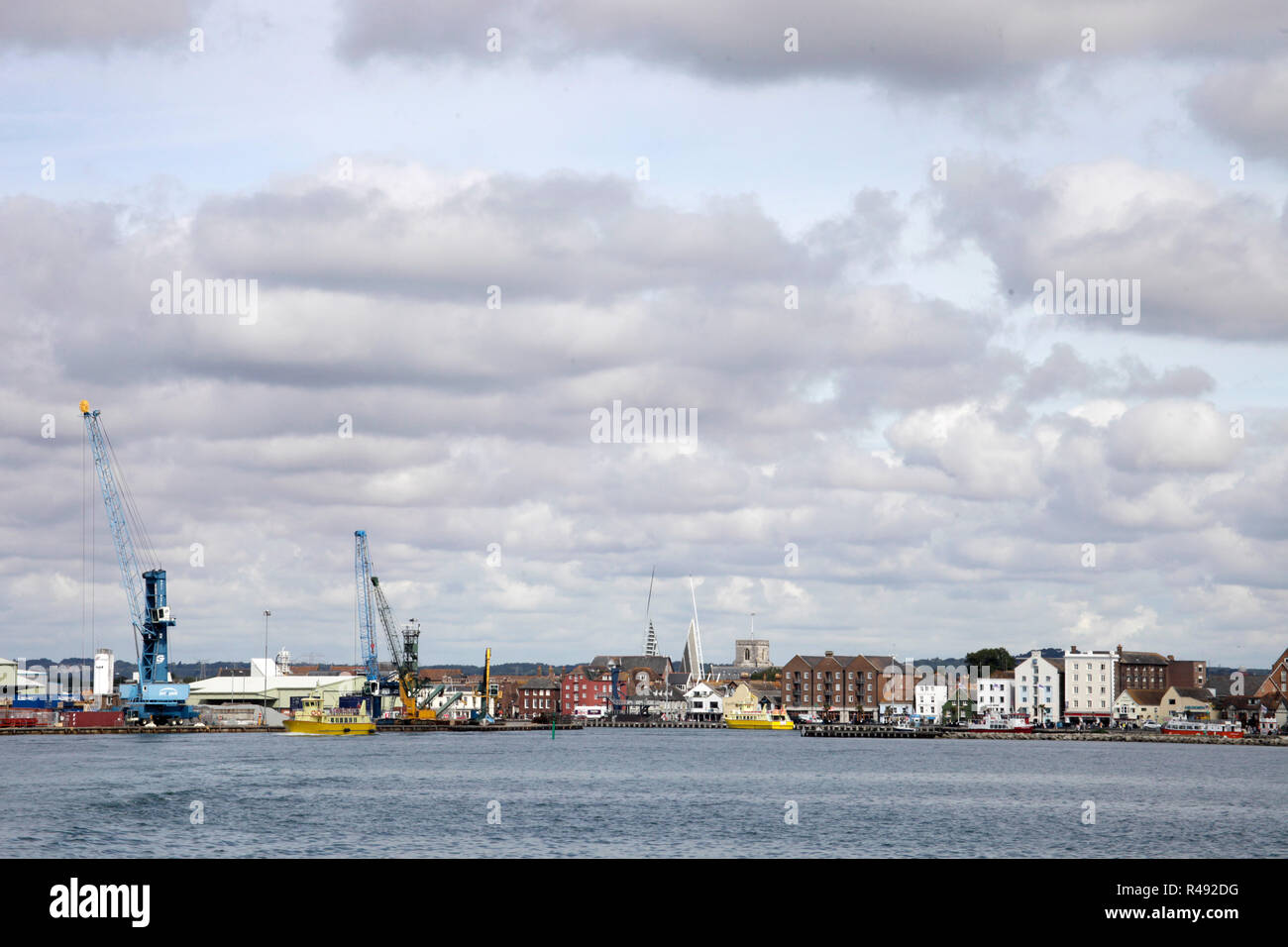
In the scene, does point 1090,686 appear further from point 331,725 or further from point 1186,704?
point 331,725

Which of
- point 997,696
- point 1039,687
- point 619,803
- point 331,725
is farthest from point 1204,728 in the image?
point 619,803

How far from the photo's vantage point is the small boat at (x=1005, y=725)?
174250mm

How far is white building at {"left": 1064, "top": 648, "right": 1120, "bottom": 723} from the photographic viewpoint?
187 m

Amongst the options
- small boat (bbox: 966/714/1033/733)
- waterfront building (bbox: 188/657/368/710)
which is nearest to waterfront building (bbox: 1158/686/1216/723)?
small boat (bbox: 966/714/1033/733)

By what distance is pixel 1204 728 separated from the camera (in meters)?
166

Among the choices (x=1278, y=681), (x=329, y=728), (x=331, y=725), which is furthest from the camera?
(x=1278, y=681)

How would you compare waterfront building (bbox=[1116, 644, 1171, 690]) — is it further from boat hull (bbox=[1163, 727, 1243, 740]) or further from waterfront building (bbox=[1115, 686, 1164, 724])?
boat hull (bbox=[1163, 727, 1243, 740])

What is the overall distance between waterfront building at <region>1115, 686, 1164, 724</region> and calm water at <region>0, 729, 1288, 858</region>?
7085 cm

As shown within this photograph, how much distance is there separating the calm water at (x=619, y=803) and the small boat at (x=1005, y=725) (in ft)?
202

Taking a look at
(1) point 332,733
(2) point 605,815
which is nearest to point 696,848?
(2) point 605,815

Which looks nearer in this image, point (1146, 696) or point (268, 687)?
point (1146, 696)

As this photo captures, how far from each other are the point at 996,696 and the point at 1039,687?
7899 millimetres

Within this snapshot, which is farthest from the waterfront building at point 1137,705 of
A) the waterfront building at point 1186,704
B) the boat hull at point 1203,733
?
the boat hull at point 1203,733
